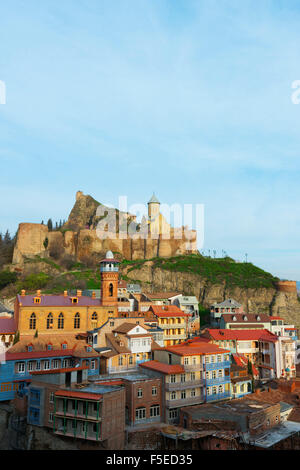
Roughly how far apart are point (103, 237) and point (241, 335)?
157 feet

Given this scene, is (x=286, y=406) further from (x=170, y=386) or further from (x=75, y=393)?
(x=75, y=393)

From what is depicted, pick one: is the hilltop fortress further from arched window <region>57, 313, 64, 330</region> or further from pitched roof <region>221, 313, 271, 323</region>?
arched window <region>57, 313, 64, 330</region>

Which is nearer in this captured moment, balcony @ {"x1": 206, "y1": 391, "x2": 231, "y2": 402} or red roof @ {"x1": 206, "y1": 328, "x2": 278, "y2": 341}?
balcony @ {"x1": 206, "y1": 391, "x2": 231, "y2": 402}

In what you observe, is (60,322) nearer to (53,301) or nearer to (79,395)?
(53,301)

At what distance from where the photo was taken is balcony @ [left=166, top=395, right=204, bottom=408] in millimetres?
33306

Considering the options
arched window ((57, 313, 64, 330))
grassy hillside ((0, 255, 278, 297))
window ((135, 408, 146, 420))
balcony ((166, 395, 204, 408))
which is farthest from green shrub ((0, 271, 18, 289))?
balcony ((166, 395, 204, 408))

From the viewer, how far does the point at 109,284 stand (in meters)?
50.3

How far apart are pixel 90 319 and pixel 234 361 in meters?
17.8

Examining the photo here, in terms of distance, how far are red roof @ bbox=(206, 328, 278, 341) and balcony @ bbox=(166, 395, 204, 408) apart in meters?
11.9

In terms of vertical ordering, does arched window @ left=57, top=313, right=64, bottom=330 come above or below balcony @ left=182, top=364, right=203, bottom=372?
above

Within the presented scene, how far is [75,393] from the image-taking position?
29.2 m

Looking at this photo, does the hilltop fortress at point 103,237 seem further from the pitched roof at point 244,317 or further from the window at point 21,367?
the window at point 21,367

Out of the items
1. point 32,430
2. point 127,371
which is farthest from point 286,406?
point 32,430

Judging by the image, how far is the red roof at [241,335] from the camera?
47.7 metres
